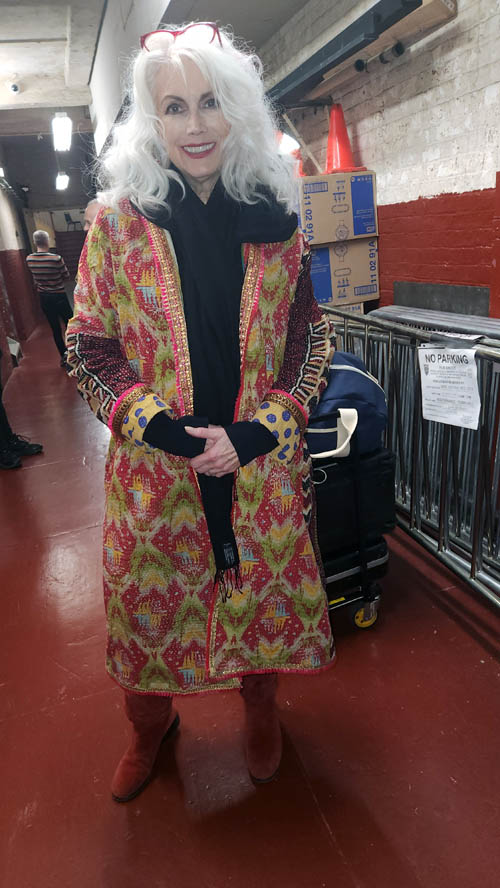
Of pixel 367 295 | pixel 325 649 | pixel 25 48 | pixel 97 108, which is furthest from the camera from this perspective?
pixel 97 108

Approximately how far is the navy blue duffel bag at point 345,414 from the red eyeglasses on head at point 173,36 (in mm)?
953

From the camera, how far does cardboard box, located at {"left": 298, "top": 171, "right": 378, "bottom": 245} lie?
3.26m

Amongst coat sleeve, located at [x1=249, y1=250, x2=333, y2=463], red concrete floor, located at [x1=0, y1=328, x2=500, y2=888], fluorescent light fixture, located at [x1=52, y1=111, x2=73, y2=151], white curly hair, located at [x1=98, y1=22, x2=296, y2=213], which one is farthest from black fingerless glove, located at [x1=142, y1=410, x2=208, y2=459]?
fluorescent light fixture, located at [x1=52, y1=111, x2=73, y2=151]

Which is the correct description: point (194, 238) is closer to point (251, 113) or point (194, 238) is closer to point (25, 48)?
point (251, 113)

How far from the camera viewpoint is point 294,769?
1463 millimetres

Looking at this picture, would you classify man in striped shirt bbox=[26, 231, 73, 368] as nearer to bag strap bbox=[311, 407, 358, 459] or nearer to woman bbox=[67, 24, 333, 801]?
bag strap bbox=[311, 407, 358, 459]

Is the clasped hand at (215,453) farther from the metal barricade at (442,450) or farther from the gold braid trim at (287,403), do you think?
the metal barricade at (442,450)

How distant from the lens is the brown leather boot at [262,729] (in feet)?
4.67

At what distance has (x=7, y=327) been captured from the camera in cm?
832

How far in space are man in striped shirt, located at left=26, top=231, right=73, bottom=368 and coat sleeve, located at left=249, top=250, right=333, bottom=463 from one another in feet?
19.7

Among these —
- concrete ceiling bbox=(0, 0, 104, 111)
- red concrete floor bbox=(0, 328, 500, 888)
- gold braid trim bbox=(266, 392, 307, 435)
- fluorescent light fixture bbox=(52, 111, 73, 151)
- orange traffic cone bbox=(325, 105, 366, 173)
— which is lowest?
red concrete floor bbox=(0, 328, 500, 888)

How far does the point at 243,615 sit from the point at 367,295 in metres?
2.85

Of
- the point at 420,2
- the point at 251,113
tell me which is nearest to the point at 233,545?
the point at 251,113

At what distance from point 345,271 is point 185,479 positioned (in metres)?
2.72
